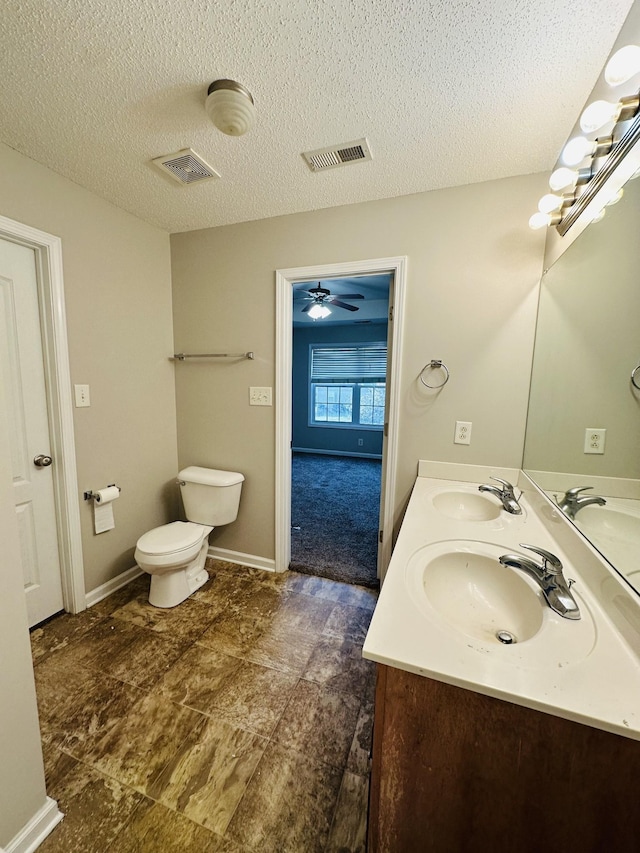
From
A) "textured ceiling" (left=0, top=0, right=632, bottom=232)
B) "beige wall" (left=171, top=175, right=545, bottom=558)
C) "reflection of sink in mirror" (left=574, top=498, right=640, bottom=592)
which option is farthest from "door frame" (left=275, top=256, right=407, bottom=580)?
"reflection of sink in mirror" (left=574, top=498, right=640, bottom=592)

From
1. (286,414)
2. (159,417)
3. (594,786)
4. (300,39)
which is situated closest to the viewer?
(594,786)

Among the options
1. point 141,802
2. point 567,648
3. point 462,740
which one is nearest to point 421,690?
point 462,740

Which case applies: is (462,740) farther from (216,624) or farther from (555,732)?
(216,624)

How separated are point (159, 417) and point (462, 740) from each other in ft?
7.54

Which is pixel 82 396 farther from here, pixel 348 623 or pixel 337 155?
pixel 348 623

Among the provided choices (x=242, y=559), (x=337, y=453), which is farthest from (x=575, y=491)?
(x=337, y=453)

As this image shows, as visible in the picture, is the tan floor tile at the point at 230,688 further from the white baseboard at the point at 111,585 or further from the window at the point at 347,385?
the window at the point at 347,385

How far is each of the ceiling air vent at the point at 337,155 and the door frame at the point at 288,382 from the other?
18.5 inches

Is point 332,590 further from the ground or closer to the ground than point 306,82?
closer to the ground

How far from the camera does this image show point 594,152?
1.05 metres

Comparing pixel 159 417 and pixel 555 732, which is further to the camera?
pixel 159 417

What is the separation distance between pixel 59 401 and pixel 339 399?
14.2 ft

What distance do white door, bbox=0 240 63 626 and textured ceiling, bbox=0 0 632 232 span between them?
57cm

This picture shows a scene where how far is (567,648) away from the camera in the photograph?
69cm
